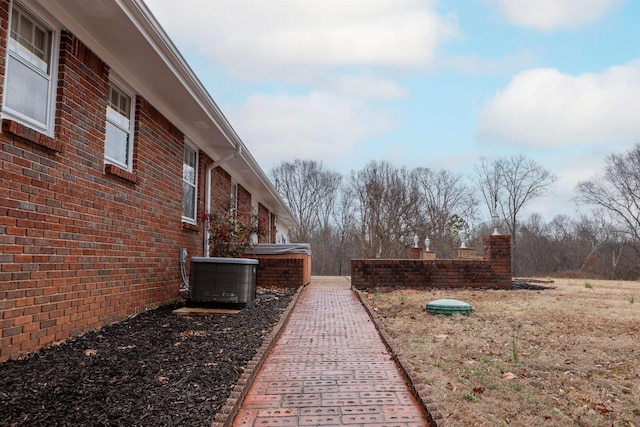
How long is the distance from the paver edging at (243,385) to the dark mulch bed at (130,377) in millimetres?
56

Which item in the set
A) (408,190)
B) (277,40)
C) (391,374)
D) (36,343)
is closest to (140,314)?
(36,343)

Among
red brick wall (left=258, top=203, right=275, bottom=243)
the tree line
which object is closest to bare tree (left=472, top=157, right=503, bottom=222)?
the tree line

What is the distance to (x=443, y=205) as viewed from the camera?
30.9m

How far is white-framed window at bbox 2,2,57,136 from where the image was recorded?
12.3 ft

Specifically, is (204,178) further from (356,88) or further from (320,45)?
(356,88)

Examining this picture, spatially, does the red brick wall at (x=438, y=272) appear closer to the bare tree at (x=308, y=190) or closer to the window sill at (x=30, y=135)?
the window sill at (x=30, y=135)

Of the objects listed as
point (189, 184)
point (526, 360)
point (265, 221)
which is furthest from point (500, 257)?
point (265, 221)

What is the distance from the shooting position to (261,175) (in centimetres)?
1245

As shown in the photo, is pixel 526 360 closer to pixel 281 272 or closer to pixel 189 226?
pixel 189 226

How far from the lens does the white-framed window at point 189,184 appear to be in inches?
328

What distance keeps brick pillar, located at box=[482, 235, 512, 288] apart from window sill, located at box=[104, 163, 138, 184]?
842 centimetres

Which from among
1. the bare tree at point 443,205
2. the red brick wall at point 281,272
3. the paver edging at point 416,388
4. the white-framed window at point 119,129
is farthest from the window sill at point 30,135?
the bare tree at point 443,205

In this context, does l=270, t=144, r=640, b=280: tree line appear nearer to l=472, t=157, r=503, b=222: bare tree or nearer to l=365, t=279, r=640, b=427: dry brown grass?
l=472, t=157, r=503, b=222: bare tree

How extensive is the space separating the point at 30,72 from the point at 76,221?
143cm
